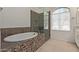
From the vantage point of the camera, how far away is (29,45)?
150 centimetres

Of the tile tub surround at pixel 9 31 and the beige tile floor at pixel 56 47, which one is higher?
the tile tub surround at pixel 9 31

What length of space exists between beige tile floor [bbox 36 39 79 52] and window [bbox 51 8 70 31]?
0.56 ft

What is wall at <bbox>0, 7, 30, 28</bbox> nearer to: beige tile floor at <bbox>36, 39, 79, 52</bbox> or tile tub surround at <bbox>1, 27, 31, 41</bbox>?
tile tub surround at <bbox>1, 27, 31, 41</bbox>

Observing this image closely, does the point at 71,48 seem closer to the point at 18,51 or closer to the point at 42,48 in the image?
the point at 42,48

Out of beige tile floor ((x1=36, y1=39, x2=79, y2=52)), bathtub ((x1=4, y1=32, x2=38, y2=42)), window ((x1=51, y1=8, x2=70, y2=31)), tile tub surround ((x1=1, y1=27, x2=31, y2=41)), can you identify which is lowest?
beige tile floor ((x1=36, y1=39, x2=79, y2=52))

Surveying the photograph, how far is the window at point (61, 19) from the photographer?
1.50m

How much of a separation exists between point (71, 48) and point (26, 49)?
55 cm

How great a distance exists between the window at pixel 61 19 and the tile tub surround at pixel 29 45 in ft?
0.67

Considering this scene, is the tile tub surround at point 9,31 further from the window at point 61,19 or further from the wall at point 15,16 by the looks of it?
the window at point 61,19

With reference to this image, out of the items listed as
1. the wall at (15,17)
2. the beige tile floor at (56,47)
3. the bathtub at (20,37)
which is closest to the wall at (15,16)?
the wall at (15,17)

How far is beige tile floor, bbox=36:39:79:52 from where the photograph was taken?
148cm

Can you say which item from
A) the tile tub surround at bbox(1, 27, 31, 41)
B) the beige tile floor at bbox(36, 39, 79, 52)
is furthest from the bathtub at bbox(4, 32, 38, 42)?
the beige tile floor at bbox(36, 39, 79, 52)
